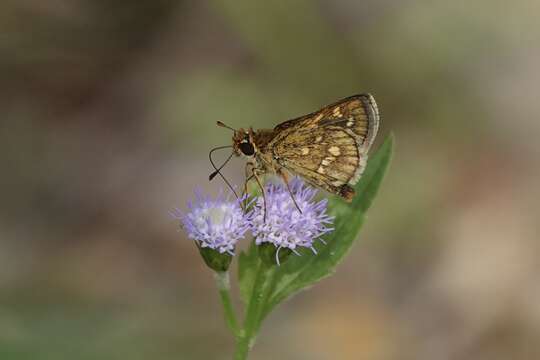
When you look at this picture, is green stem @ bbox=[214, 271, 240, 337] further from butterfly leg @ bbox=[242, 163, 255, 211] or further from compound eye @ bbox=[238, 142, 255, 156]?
compound eye @ bbox=[238, 142, 255, 156]

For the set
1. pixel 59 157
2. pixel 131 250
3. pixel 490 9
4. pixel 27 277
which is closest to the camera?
pixel 27 277

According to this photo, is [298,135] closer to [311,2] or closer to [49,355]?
[49,355]

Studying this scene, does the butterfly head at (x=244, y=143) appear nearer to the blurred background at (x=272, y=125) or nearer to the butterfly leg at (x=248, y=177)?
Result: the butterfly leg at (x=248, y=177)

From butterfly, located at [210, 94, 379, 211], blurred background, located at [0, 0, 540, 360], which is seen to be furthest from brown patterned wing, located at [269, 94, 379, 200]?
blurred background, located at [0, 0, 540, 360]

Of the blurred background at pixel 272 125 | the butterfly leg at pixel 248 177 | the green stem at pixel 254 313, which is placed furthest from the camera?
the blurred background at pixel 272 125

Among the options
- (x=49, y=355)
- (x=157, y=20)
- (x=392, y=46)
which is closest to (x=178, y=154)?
(x=157, y=20)

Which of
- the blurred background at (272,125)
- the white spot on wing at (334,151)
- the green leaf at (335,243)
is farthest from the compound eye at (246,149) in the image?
the blurred background at (272,125)

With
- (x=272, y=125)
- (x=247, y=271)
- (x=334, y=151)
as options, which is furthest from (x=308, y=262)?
(x=272, y=125)
